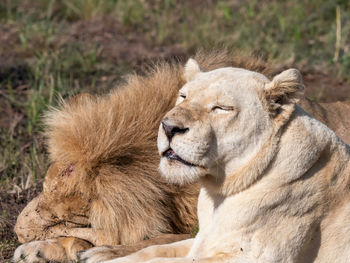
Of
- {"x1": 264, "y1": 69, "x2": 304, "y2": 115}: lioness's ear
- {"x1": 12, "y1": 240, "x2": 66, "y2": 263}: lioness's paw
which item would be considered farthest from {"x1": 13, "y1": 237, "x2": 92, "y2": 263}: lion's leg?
{"x1": 264, "y1": 69, "x2": 304, "y2": 115}: lioness's ear

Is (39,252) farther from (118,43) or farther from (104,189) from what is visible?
(118,43)

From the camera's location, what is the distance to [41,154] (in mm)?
5695

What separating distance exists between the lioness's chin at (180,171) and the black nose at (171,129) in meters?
0.14

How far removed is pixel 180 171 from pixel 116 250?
3.02 ft

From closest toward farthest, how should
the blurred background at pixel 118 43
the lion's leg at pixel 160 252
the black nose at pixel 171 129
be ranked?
the black nose at pixel 171 129 → the lion's leg at pixel 160 252 → the blurred background at pixel 118 43

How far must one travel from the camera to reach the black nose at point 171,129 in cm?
312

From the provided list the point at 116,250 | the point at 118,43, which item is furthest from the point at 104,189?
the point at 118,43

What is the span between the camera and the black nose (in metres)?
3.12

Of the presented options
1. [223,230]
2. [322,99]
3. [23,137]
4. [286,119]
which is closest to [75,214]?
[223,230]

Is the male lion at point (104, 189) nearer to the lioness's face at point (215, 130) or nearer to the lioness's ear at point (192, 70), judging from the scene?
the lioness's ear at point (192, 70)

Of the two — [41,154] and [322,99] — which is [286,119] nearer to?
[41,154]

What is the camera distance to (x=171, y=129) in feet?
10.3

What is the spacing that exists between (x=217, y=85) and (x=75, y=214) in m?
1.47

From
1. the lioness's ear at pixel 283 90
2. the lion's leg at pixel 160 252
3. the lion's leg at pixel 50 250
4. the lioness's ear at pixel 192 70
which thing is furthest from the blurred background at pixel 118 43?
the lioness's ear at pixel 283 90
